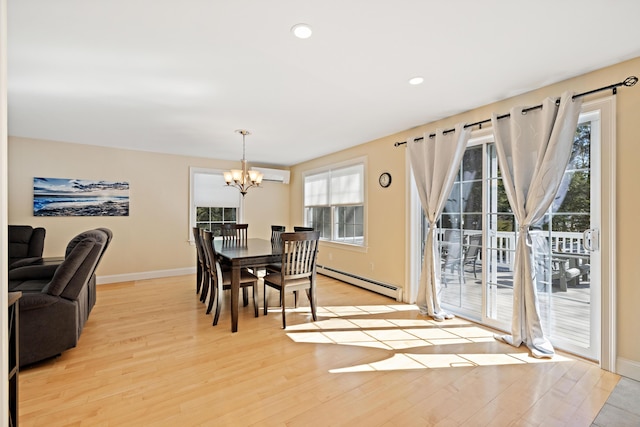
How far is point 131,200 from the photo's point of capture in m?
5.20

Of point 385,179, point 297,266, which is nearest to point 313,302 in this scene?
point 297,266

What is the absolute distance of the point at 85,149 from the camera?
15.8 feet

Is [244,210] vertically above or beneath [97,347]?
above

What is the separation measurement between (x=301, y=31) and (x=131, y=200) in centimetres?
472

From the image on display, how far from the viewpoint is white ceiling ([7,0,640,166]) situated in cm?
170

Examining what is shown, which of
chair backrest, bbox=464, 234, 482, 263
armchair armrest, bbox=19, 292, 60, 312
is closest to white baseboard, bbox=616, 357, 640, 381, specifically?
chair backrest, bbox=464, 234, 482, 263

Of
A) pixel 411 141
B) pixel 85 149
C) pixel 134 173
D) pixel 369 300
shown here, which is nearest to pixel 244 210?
pixel 134 173

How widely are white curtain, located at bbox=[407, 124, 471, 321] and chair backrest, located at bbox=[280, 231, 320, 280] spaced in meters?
1.37

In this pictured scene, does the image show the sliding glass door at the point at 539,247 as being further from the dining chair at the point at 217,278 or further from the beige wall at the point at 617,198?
the dining chair at the point at 217,278

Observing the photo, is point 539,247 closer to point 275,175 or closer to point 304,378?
point 304,378

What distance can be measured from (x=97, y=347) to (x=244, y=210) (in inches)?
156

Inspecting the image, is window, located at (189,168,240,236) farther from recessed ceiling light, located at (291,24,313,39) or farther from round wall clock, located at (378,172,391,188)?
recessed ceiling light, located at (291,24,313,39)

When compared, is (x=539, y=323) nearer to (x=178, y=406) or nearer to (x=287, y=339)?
(x=287, y=339)


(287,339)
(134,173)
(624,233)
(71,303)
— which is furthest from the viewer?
(134,173)
